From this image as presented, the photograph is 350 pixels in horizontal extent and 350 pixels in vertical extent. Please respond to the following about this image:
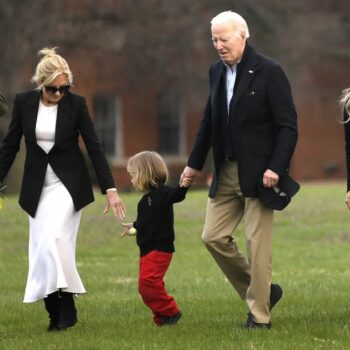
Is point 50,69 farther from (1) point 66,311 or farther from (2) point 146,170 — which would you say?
(1) point 66,311

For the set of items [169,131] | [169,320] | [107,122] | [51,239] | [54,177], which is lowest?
[169,131]

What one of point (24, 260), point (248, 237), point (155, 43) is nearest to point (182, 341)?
point (248, 237)

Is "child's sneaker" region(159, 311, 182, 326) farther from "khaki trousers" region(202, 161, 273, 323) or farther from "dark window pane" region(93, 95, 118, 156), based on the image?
"dark window pane" region(93, 95, 118, 156)

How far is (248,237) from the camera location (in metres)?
8.77

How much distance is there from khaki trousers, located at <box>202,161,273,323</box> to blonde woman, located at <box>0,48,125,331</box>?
2.40 ft

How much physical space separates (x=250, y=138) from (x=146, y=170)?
823 mm

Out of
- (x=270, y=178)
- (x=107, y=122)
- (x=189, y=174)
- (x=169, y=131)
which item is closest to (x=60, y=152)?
(x=189, y=174)

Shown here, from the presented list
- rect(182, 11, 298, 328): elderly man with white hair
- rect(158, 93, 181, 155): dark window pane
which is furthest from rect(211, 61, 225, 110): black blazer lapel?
rect(158, 93, 181, 155): dark window pane

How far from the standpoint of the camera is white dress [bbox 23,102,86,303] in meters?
8.77

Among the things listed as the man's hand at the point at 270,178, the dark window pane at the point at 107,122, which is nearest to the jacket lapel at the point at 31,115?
the man's hand at the point at 270,178

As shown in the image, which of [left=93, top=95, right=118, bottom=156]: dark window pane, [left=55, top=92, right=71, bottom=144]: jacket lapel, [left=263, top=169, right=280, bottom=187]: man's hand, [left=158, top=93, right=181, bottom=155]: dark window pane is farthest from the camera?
[left=158, top=93, right=181, bottom=155]: dark window pane

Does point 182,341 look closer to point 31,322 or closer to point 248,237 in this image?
point 248,237

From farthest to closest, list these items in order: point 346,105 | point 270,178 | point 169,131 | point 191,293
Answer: point 169,131 < point 191,293 < point 346,105 < point 270,178

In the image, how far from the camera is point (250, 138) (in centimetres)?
876
